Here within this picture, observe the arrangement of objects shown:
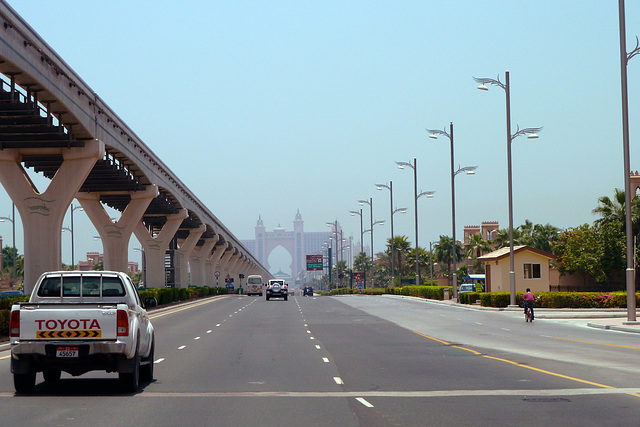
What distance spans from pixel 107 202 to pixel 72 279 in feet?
187

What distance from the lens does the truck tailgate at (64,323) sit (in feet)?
44.9

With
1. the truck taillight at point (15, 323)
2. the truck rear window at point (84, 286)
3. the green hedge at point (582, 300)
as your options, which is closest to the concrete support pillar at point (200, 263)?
the green hedge at point (582, 300)

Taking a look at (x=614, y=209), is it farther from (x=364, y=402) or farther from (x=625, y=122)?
(x=364, y=402)

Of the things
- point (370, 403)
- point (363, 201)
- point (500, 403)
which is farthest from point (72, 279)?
point (363, 201)

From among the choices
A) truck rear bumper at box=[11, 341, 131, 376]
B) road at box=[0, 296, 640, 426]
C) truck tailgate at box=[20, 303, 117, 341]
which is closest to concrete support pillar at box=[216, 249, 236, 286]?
road at box=[0, 296, 640, 426]

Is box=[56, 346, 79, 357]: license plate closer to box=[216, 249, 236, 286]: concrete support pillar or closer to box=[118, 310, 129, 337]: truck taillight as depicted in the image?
box=[118, 310, 129, 337]: truck taillight

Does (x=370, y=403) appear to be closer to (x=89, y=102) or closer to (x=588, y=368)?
(x=588, y=368)

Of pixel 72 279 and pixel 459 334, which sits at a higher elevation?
pixel 72 279

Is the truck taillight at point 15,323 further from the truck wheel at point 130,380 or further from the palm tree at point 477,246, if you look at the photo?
the palm tree at point 477,246

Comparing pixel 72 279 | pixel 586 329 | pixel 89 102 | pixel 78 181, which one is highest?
pixel 89 102

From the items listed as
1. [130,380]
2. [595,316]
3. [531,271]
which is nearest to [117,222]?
[531,271]

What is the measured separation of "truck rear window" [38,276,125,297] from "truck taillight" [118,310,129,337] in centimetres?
146

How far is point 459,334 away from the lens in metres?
31.0

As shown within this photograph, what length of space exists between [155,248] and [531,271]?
35.8m
